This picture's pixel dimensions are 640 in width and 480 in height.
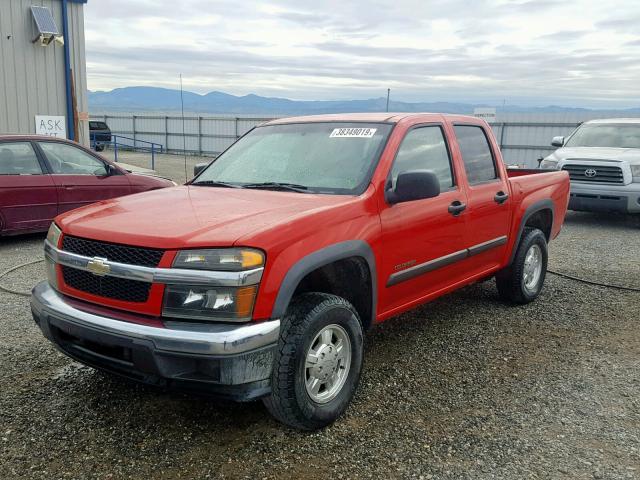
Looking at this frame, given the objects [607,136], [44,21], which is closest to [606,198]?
[607,136]

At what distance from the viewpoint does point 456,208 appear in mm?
4277

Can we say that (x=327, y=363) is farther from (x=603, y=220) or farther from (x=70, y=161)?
(x=603, y=220)

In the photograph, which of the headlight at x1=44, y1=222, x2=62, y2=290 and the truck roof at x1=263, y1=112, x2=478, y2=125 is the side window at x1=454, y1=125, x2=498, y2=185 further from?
the headlight at x1=44, y1=222, x2=62, y2=290

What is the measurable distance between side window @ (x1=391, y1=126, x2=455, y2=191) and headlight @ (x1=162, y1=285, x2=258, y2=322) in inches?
58.9

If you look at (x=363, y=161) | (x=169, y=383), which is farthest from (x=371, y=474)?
(x=363, y=161)

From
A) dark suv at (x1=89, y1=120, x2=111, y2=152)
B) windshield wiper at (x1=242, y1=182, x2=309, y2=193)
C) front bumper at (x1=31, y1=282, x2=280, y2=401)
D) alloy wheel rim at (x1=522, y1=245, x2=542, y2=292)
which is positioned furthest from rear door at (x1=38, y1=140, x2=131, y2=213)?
dark suv at (x1=89, y1=120, x2=111, y2=152)

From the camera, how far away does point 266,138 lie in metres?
4.49

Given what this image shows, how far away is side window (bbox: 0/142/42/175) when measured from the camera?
7458 millimetres

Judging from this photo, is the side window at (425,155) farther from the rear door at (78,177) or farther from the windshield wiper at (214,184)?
the rear door at (78,177)

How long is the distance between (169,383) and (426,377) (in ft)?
6.12

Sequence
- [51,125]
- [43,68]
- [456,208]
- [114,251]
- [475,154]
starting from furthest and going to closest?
[51,125], [43,68], [475,154], [456,208], [114,251]

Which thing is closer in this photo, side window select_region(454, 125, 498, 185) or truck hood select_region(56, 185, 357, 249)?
truck hood select_region(56, 185, 357, 249)

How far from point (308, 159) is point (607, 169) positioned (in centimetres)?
805

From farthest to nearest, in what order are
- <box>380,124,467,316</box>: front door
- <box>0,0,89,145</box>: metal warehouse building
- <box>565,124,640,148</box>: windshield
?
<box>0,0,89,145</box>: metal warehouse building < <box>565,124,640,148</box>: windshield < <box>380,124,467,316</box>: front door
